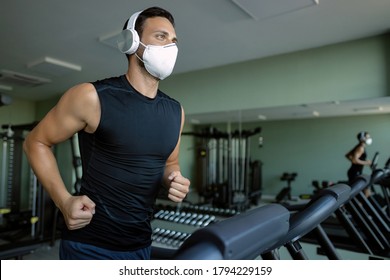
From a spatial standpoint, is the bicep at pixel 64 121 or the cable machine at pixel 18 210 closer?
the bicep at pixel 64 121

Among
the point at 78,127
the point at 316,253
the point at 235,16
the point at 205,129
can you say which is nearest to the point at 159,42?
the point at 78,127

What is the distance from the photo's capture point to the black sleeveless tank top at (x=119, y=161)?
2.35 ft

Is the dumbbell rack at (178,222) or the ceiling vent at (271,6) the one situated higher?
the ceiling vent at (271,6)

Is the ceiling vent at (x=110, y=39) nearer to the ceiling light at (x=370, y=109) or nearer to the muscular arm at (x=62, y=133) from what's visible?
the muscular arm at (x=62, y=133)

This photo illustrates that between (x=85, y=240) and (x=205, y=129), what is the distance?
3.76 metres

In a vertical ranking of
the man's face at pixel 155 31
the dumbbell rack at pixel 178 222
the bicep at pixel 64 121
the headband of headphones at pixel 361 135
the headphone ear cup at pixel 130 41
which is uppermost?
the headband of headphones at pixel 361 135

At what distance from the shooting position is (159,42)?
0.83 metres

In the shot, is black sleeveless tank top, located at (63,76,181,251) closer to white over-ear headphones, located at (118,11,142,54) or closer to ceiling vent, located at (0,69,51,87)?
white over-ear headphones, located at (118,11,142,54)

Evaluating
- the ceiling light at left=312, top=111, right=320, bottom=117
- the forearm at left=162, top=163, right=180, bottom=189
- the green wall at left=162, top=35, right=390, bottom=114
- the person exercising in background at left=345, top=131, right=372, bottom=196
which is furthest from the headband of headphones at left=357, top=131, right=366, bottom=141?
the forearm at left=162, top=163, right=180, bottom=189

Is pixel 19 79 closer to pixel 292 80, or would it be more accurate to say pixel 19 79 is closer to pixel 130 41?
pixel 292 80

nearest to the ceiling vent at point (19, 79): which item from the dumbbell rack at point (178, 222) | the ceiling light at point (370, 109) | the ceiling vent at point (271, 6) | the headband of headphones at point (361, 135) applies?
the dumbbell rack at point (178, 222)

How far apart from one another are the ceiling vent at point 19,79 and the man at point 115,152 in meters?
3.74

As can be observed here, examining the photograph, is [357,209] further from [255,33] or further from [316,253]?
[255,33]
